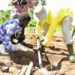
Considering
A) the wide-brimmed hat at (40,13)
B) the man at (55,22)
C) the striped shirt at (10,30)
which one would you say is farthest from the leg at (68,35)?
the striped shirt at (10,30)

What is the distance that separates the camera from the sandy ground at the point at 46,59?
408cm

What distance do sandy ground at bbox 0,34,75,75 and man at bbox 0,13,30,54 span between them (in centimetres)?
12

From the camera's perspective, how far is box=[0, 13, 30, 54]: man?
4289mm

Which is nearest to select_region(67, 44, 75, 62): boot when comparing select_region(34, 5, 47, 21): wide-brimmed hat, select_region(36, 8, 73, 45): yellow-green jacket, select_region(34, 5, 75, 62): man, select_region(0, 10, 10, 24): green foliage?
select_region(34, 5, 75, 62): man

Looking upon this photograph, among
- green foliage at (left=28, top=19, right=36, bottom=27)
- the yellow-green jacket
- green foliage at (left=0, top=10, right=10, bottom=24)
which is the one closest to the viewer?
the yellow-green jacket

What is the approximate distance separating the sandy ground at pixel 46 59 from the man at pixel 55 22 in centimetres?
13

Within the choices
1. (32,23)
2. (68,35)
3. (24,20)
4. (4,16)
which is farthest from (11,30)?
(68,35)

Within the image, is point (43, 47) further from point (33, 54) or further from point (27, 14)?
point (27, 14)

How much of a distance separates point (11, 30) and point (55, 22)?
0.47 meters

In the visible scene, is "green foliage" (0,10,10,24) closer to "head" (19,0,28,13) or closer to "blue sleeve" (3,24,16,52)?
"head" (19,0,28,13)

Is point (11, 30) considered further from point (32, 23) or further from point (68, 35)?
point (68, 35)

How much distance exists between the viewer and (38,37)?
441 cm

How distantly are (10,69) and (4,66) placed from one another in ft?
0.45

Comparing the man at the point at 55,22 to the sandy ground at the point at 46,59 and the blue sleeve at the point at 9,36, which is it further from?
the blue sleeve at the point at 9,36
